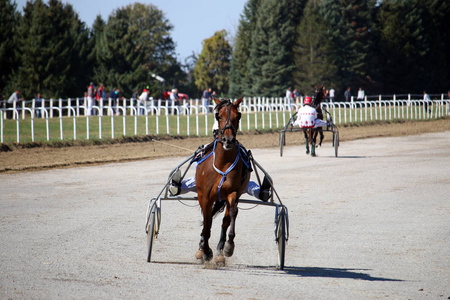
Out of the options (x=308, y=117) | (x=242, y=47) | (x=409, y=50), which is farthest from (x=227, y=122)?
(x=242, y=47)

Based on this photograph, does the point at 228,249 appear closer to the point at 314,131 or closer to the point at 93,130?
the point at 314,131

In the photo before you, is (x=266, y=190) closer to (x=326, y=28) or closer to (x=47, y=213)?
(x=47, y=213)

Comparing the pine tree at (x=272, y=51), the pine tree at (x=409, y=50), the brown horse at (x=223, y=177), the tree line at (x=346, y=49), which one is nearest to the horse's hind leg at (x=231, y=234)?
the brown horse at (x=223, y=177)

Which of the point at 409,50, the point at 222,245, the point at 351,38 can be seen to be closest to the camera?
the point at 222,245

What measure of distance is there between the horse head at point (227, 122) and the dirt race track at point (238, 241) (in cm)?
128

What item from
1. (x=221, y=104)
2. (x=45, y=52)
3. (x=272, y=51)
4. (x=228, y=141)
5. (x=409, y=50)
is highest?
(x=272, y=51)

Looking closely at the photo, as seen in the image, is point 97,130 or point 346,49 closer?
point 97,130

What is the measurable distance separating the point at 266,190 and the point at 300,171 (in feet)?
28.4

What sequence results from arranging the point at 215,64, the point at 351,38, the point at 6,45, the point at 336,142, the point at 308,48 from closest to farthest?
the point at 336,142, the point at 6,45, the point at 308,48, the point at 351,38, the point at 215,64

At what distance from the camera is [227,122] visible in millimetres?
6074

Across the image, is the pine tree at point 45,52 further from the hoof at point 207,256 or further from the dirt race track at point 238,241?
the hoof at point 207,256

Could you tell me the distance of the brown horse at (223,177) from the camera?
6188mm

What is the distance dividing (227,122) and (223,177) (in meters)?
0.57

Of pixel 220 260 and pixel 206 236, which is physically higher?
pixel 206 236
